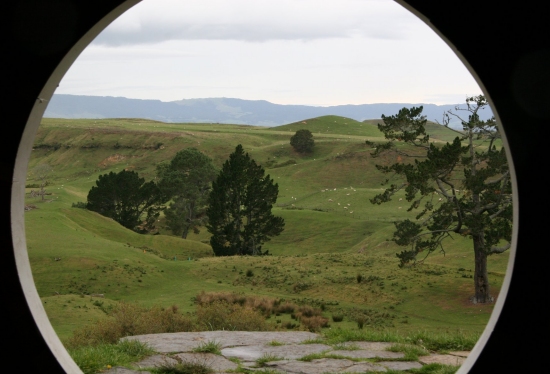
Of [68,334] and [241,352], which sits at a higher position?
[241,352]

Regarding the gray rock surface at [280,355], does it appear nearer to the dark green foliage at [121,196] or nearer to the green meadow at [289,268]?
the green meadow at [289,268]

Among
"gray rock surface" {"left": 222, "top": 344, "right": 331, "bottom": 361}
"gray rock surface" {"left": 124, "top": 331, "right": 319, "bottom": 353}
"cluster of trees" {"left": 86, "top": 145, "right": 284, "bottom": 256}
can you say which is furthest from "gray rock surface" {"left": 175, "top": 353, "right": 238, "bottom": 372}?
"cluster of trees" {"left": 86, "top": 145, "right": 284, "bottom": 256}

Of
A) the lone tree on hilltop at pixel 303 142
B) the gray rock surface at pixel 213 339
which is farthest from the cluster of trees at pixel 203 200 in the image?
the lone tree on hilltop at pixel 303 142

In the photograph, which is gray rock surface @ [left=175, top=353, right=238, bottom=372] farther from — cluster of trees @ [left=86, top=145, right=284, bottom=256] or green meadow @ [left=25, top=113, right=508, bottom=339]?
cluster of trees @ [left=86, top=145, right=284, bottom=256]

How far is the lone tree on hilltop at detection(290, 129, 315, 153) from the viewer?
102625 millimetres

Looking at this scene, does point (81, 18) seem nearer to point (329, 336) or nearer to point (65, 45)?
point (65, 45)

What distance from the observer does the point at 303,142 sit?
103 m

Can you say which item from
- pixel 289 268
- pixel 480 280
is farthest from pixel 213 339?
pixel 289 268

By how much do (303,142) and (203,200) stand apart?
1731 inches

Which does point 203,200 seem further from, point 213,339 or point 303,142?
point 213,339

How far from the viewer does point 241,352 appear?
7945mm

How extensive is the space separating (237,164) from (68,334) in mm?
29750

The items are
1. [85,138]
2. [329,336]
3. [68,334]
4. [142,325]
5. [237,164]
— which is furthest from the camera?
[85,138]

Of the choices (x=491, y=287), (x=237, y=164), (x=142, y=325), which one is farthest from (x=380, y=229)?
(x=142, y=325)
